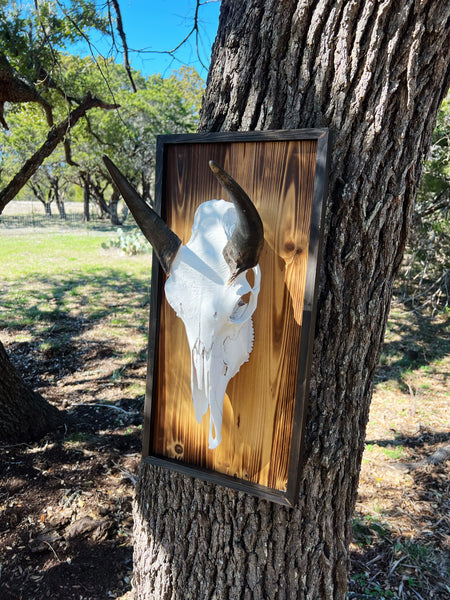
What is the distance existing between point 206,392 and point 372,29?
4.48ft

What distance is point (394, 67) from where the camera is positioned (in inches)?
55.8

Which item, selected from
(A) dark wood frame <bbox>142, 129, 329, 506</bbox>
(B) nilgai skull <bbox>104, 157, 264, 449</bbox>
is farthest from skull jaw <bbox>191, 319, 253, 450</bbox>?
(A) dark wood frame <bbox>142, 129, 329, 506</bbox>

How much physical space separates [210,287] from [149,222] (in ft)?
1.03

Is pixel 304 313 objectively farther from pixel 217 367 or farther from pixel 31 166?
pixel 31 166

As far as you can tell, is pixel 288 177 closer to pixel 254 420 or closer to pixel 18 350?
pixel 254 420

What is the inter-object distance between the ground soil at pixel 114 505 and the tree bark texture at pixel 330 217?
0.91m

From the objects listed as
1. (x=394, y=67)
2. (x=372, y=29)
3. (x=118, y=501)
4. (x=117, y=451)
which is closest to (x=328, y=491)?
(x=394, y=67)

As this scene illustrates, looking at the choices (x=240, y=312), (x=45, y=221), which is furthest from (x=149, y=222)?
(x=45, y=221)

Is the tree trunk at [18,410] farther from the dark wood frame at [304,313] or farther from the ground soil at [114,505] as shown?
the dark wood frame at [304,313]

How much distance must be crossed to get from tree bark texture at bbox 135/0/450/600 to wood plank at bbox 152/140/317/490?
0.20 metres

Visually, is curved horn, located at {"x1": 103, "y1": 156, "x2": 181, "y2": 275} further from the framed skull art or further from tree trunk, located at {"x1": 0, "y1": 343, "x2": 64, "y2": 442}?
tree trunk, located at {"x1": 0, "y1": 343, "x2": 64, "y2": 442}

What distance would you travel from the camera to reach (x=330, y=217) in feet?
5.00

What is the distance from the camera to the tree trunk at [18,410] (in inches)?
137

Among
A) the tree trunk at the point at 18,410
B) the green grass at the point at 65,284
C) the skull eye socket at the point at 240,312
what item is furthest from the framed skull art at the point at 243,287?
the green grass at the point at 65,284
